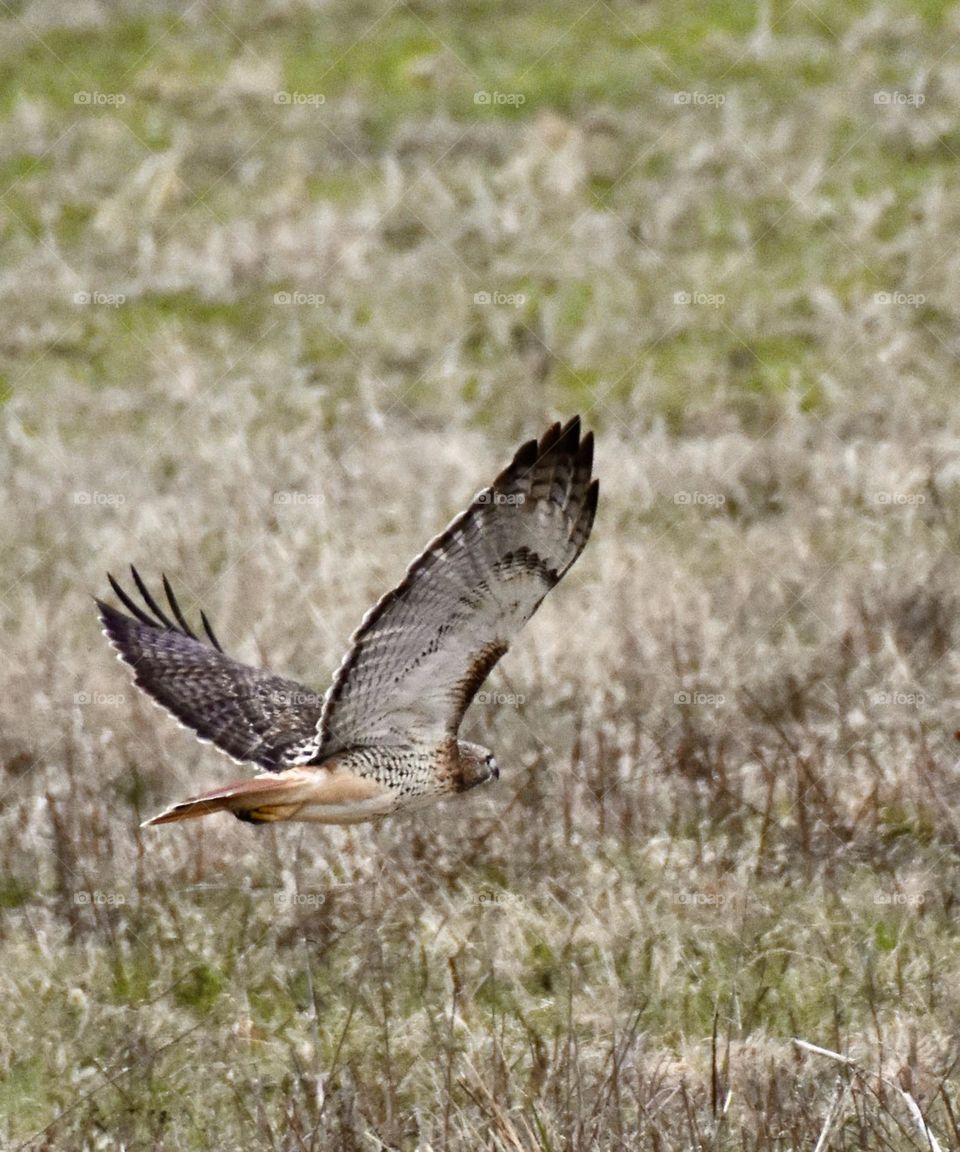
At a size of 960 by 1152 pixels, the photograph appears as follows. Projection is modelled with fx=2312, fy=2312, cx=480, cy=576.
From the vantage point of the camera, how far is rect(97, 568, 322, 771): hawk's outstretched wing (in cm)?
604

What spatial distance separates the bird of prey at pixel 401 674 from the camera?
477 centimetres

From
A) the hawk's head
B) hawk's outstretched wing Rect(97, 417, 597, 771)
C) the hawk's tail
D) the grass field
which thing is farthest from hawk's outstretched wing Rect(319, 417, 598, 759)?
the grass field

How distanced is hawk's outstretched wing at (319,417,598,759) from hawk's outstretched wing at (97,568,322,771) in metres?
0.70

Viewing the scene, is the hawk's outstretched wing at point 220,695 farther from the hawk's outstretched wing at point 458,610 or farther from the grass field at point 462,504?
the grass field at point 462,504

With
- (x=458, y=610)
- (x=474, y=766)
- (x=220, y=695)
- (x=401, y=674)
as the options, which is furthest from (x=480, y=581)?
(x=220, y=695)

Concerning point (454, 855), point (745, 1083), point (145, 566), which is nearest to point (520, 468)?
point (745, 1083)

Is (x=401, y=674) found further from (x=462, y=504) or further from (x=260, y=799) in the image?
(x=462, y=504)

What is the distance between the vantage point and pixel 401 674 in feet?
17.0

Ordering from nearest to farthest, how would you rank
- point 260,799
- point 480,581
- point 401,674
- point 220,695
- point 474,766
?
point 480,581 → point 401,674 → point 260,799 → point 474,766 → point 220,695

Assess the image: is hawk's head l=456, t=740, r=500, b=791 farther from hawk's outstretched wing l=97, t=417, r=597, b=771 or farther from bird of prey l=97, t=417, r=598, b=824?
hawk's outstretched wing l=97, t=417, r=597, b=771

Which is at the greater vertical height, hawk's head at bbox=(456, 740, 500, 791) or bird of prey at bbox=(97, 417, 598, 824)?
bird of prey at bbox=(97, 417, 598, 824)

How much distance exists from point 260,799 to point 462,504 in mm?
3868

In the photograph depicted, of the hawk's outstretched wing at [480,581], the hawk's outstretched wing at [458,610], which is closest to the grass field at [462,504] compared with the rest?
the hawk's outstretched wing at [458,610]

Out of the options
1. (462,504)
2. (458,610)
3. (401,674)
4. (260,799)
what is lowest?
(260,799)
